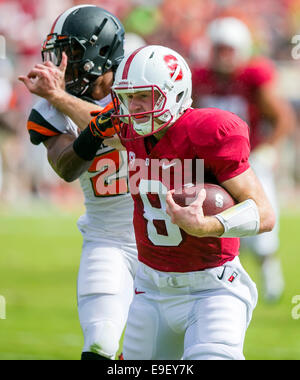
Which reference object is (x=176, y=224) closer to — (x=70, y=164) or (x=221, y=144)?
(x=221, y=144)

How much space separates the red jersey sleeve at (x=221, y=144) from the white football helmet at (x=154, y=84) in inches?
6.1

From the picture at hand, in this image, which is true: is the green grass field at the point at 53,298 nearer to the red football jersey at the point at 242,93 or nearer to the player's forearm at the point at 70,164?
the red football jersey at the point at 242,93

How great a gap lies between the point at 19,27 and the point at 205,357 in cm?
1289

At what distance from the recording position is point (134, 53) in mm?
3107

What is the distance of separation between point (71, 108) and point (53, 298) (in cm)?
375

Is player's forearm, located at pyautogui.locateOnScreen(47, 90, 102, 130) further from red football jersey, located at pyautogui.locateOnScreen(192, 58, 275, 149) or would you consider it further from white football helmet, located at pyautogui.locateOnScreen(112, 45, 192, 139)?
red football jersey, located at pyautogui.locateOnScreen(192, 58, 275, 149)

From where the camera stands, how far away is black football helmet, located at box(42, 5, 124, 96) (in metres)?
3.74

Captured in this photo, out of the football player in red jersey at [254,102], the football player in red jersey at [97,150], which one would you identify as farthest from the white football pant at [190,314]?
the football player in red jersey at [254,102]

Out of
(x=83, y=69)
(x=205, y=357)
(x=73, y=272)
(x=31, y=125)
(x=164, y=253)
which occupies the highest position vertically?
(x=73, y=272)

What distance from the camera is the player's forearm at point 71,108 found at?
3.60 metres

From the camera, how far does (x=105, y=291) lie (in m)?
3.53

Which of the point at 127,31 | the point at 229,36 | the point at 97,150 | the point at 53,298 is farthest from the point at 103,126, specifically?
the point at 127,31
